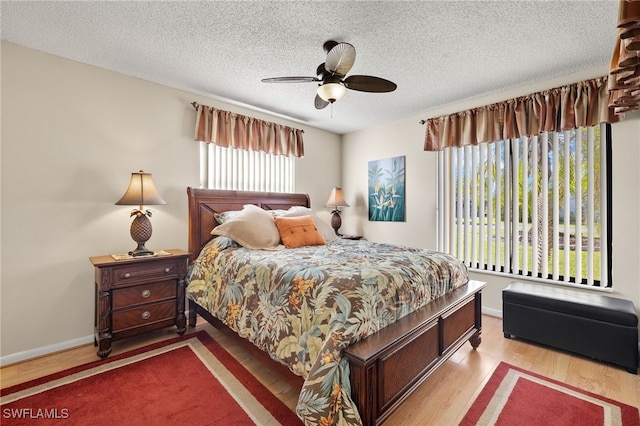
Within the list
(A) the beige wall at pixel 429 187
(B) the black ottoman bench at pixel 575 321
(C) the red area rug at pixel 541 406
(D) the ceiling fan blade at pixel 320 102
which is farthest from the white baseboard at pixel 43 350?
(B) the black ottoman bench at pixel 575 321

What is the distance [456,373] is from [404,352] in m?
0.84

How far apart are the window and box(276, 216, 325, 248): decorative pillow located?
6.04ft

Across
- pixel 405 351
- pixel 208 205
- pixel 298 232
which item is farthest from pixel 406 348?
pixel 208 205

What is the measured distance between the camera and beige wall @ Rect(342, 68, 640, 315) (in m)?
2.46

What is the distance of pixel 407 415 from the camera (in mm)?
1685

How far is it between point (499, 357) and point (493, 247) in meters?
1.40

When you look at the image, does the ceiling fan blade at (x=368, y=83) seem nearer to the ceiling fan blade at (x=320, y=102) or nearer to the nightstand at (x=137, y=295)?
the ceiling fan blade at (x=320, y=102)

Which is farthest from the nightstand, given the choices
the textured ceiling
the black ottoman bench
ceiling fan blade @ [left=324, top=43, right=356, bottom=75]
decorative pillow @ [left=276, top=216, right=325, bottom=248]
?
the black ottoman bench

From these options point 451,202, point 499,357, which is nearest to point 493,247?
point 451,202

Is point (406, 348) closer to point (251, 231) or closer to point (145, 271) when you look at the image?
point (251, 231)

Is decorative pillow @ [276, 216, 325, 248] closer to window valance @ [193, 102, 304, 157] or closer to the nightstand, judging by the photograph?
the nightstand

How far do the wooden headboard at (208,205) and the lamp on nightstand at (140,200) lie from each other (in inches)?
18.2

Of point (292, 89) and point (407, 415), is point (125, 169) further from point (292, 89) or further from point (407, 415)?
point (407, 415)

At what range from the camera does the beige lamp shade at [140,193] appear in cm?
250
